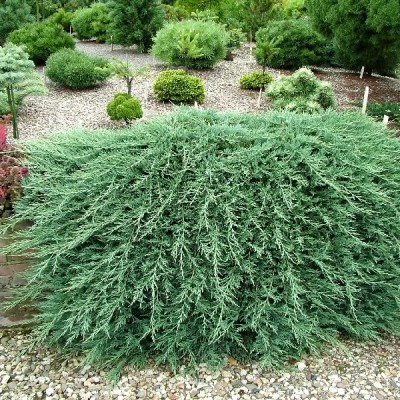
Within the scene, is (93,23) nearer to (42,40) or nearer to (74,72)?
(42,40)

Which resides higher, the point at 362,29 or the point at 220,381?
the point at 362,29

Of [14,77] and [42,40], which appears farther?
[42,40]

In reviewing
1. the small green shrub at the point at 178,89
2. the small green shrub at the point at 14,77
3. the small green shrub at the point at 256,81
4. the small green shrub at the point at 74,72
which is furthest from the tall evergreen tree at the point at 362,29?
the small green shrub at the point at 14,77

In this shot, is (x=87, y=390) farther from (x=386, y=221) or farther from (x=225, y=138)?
(x=386, y=221)

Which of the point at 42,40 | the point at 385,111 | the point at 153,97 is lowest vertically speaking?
the point at 153,97

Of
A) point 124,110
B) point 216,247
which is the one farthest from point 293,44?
point 216,247

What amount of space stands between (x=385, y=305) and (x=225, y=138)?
1456 mm

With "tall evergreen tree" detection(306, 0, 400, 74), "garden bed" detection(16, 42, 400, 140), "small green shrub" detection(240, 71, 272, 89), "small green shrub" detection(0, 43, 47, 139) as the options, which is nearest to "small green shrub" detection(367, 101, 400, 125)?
"garden bed" detection(16, 42, 400, 140)

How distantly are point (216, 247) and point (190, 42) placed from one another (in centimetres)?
842

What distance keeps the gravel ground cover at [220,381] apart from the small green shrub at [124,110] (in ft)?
15.3

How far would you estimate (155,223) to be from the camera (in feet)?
8.95

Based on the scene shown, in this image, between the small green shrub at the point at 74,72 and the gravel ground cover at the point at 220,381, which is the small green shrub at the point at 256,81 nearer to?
the small green shrub at the point at 74,72

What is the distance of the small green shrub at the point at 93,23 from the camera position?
15.8 m

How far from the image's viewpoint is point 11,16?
14.0 metres
